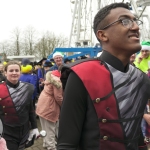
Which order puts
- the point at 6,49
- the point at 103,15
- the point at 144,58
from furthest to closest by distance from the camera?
the point at 6,49 < the point at 144,58 < the point at 103,15

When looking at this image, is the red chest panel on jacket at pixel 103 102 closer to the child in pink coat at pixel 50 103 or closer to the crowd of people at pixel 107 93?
the crowd of people at pixel 107 93

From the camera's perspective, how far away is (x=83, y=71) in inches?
48.8

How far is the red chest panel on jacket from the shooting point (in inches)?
47.7

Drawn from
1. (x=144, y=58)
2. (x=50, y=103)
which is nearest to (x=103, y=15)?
(x=144, y=58)

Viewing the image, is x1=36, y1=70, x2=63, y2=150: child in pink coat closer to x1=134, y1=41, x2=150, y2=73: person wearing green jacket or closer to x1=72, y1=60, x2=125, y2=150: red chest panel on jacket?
x1=134, y1=41, x2=150, y2=73: person wearing green jacket

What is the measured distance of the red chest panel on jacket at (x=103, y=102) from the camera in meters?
1.21

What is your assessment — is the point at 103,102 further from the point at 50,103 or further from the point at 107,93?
the point at 50,103

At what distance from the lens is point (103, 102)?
3.99ft

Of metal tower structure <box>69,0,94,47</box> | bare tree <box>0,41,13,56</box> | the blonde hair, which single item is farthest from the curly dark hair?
bare tree <box>0,41,13,56</box>

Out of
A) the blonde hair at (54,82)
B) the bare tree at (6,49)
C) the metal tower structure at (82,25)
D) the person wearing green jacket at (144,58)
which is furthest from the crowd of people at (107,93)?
the bare tree at (6,49)

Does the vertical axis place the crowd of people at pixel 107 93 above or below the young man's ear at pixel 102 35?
below

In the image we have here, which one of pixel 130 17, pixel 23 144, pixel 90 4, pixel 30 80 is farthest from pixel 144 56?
pixel 90 4

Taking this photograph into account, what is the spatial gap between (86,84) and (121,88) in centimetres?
21

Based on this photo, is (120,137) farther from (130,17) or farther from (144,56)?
(144,56)
